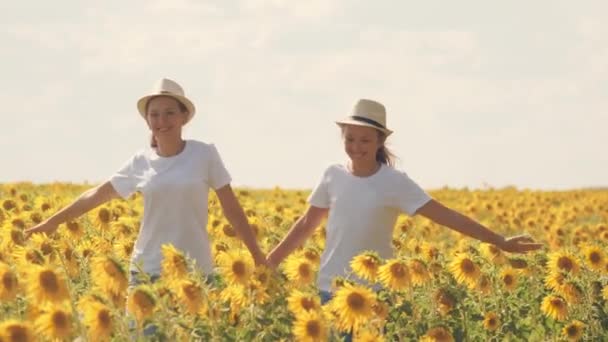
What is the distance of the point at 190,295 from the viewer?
6.16m

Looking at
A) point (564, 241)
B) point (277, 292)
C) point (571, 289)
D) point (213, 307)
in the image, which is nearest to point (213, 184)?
point (277, 292)

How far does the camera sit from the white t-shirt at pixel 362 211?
7.32 m

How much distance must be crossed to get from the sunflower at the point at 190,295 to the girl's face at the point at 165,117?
59.6 inches

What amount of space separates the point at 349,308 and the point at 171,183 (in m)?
1.69

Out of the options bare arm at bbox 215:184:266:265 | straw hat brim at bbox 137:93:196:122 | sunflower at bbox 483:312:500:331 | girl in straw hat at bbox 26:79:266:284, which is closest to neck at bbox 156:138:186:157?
girl in straw hat at bbox 26:79:266:284

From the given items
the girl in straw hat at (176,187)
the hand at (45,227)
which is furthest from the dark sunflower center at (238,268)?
the hand at (45,227)

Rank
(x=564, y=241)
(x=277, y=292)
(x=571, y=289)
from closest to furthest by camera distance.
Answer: (x=277, y=292)
(x=571, y=289)
(x=564, y=241)

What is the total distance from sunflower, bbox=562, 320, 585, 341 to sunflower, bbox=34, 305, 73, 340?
4.41 meters

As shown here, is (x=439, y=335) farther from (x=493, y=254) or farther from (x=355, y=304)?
(x=493, y=254)

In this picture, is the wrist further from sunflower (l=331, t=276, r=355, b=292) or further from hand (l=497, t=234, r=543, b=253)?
sunflower (l=331, t=276, r=355, b=292)

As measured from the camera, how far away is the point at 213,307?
245 inches

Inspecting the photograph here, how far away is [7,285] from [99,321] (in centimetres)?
84

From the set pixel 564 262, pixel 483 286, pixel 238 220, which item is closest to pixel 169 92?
pixel 238 220

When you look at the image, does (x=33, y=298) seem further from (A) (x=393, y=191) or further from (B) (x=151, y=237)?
(A) (x=393, y=191)
